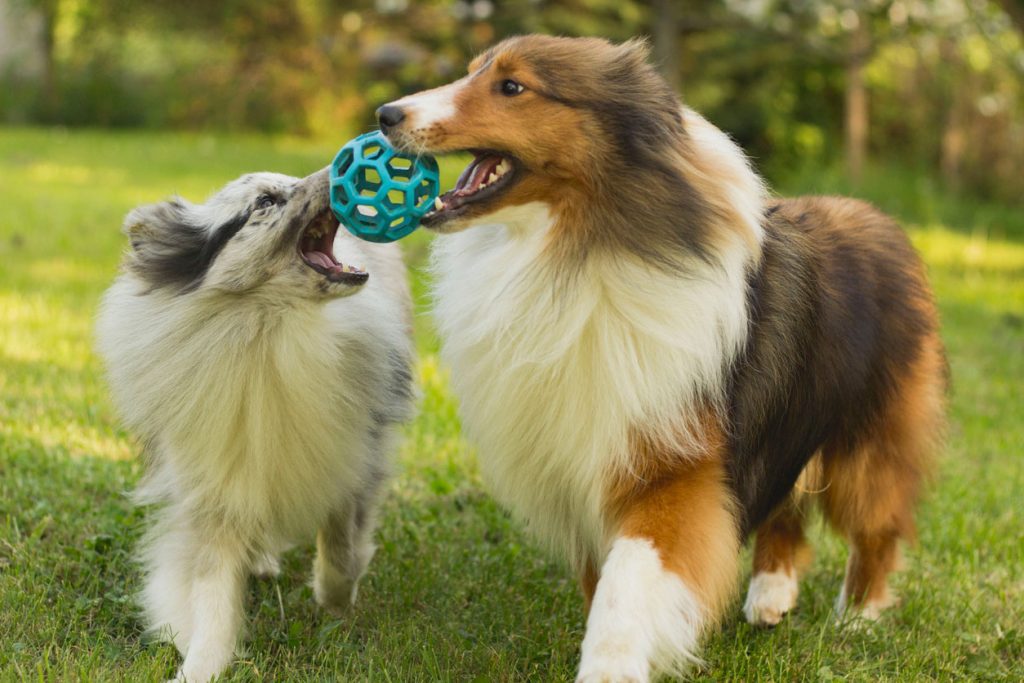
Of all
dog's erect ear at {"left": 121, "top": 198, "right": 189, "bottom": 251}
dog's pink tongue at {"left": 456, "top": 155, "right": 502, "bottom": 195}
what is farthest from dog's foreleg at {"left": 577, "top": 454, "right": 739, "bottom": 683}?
dog's erect ear at {"left": 121, "top": 198, "right": 189, "bottom": 251}

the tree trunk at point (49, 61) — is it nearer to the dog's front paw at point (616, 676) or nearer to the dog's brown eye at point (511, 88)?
the dog's brown eye at point (511, 88)

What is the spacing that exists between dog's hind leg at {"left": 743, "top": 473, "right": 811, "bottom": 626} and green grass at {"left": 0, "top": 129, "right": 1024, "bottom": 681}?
0.09m

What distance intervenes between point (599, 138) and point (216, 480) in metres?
1.68

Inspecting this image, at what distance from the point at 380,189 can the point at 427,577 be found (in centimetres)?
161

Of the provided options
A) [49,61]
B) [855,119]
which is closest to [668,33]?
[855,119]

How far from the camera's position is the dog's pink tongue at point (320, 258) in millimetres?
3821

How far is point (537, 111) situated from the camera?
3.25 meters

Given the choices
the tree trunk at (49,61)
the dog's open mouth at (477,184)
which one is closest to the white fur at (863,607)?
the dog's open mouth at (477,184)

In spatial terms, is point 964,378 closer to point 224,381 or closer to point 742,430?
point 742,430

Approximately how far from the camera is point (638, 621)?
300cm

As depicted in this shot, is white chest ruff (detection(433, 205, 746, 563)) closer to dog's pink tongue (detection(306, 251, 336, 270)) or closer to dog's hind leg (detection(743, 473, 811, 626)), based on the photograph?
dog's pink tongue (detection(306, 251, 336, 270))

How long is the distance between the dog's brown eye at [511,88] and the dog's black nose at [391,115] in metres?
0.29

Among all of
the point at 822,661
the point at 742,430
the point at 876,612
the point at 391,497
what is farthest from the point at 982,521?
the point at 391,497

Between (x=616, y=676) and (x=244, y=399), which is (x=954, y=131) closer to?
(x=244, y=399)
